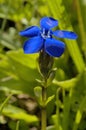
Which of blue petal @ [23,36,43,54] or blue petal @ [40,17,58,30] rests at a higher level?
blue petal @ [40,17,58,30]

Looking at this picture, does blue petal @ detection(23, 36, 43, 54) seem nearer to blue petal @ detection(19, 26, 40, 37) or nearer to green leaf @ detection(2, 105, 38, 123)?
blue petal @ detection(19, 26, 40, 37)

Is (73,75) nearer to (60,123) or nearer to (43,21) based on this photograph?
(60,123)

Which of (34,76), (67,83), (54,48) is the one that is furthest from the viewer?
(34,76)

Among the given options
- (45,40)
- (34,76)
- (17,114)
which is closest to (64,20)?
(34,76)

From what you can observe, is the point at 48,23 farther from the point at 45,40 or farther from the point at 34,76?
the point at 34,76

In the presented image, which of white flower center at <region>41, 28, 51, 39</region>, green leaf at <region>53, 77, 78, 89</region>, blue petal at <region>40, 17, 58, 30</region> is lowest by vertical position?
green leaf at <region>53, 77, 78, 89</region>

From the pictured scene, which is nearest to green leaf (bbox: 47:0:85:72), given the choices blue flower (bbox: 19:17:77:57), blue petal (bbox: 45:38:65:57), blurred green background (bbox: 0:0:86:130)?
blurred green background (bbox: 0:0:86:130)

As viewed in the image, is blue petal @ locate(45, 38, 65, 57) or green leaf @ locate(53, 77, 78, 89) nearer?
blue petal @ locate(45, 38, 65, 57)

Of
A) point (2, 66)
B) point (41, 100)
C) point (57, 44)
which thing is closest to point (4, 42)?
point (2, 66)
